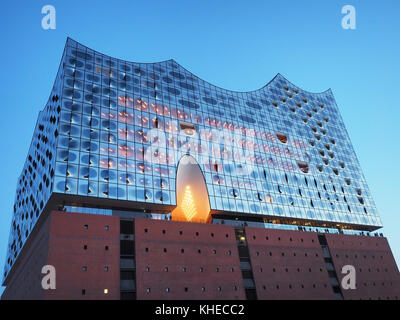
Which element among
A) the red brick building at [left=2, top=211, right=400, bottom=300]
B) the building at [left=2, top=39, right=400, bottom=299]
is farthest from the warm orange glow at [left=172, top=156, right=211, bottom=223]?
the red brick building at [left=2, top=211, right=400, bottom=300]

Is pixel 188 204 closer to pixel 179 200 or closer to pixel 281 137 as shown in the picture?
pixel 179 200

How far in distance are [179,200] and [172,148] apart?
221 inches

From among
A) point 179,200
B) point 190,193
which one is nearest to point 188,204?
point 190,193

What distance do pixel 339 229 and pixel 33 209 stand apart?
35.5 m

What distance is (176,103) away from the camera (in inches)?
1609

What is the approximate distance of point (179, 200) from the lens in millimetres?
38344

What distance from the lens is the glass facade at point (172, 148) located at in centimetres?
3250

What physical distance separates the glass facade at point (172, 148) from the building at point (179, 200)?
0.15 meters

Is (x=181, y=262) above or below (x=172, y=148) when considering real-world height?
below

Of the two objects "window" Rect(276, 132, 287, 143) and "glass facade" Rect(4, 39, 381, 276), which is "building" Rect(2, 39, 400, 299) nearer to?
"glass facade" Rect(4, 39, 381, 276)
